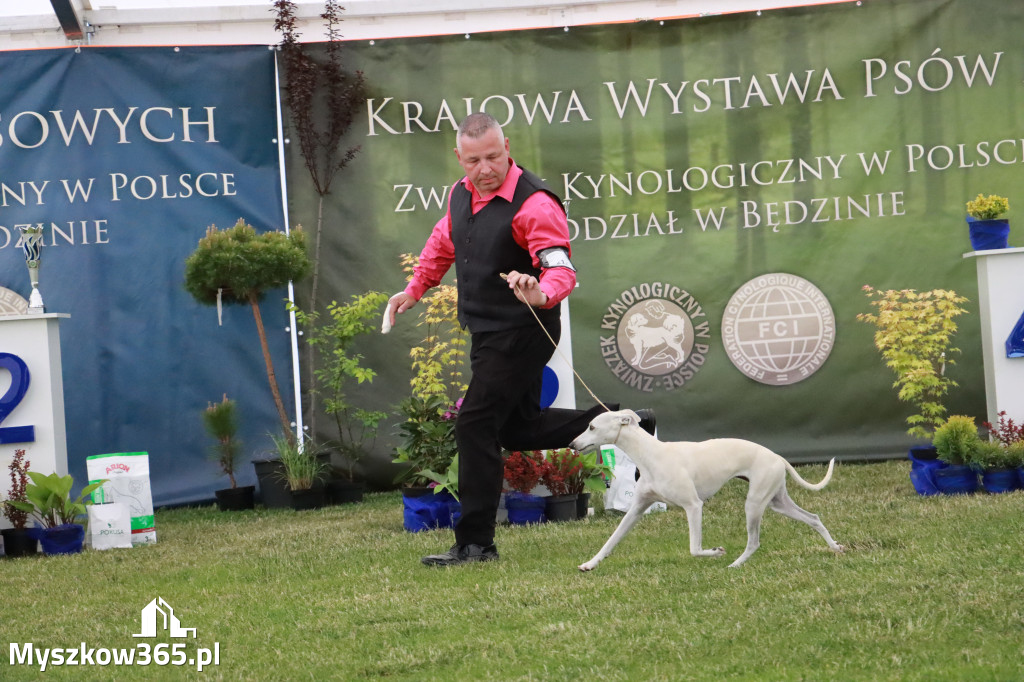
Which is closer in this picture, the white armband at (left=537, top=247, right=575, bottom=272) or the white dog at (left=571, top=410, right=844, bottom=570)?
the white dog at (left=571, top=410, right=844, bottom=570)

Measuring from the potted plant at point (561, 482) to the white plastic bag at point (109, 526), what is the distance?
7.55 ft

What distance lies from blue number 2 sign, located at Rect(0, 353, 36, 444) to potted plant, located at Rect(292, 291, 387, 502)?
1.77 m

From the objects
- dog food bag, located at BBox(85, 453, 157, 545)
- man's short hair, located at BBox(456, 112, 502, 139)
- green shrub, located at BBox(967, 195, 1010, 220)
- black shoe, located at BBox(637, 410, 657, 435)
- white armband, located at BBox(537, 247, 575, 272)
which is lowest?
dog food bag, located at BBox(85, 453, 157, 545)

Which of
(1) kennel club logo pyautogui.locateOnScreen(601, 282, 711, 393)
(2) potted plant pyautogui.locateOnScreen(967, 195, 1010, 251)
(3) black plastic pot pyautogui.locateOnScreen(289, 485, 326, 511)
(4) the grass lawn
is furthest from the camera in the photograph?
(1) kennel club logo pyautogui.locateOnScreen(601, 282, 711, 393)

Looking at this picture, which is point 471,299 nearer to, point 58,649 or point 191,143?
point 58,649

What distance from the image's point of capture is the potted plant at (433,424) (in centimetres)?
Result: 598

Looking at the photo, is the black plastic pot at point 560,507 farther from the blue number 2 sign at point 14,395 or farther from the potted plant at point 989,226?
the blue number 2 sign at point 14,395

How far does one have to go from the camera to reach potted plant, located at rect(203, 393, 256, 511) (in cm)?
768

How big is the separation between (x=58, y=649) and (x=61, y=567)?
2.08m

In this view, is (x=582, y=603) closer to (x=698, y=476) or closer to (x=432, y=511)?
(x=698, y=476)

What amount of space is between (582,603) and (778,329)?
4971 millimetres

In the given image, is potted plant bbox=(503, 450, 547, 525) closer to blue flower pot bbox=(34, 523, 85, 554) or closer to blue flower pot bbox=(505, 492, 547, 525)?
blue flower pot bbox=(505, 492, 547, 525)

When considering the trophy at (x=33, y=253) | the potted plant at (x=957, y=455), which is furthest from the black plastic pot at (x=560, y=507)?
the trophy at (x=33, y=253)

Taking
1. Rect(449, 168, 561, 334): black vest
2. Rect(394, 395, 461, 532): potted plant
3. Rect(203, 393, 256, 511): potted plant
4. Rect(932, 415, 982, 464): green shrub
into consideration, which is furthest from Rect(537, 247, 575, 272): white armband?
Rect(203, 393, 256, 511): potted plant
